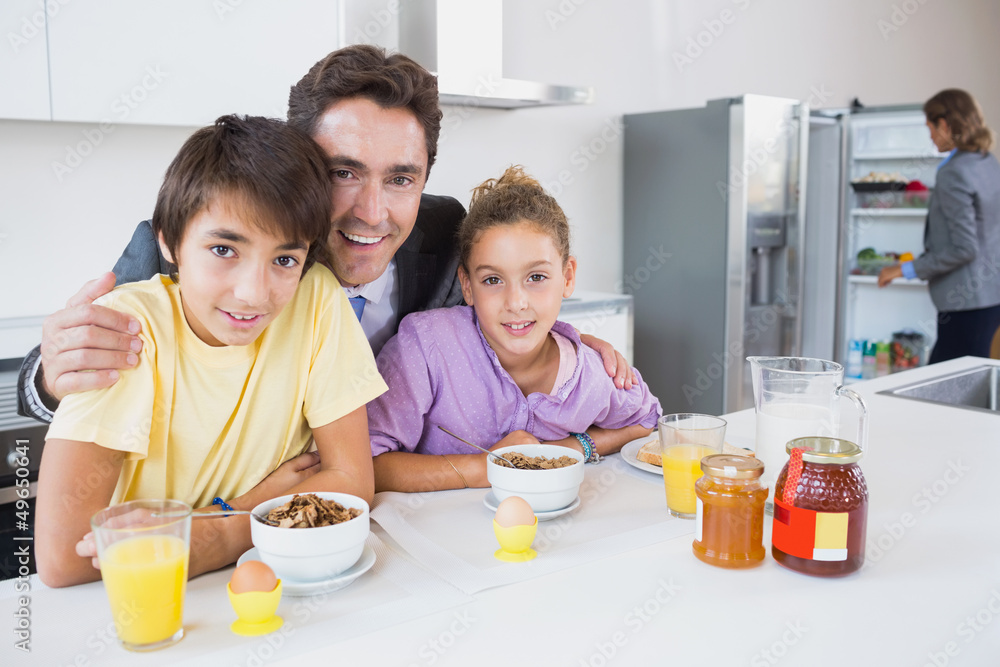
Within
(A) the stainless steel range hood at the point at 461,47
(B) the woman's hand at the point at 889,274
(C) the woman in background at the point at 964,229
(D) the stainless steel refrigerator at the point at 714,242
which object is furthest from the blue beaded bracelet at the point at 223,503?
A: (B) the woman's hand at the point at 889,274

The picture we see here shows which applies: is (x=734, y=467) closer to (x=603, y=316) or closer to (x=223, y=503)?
(x=223, y=503)

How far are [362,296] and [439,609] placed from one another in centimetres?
88

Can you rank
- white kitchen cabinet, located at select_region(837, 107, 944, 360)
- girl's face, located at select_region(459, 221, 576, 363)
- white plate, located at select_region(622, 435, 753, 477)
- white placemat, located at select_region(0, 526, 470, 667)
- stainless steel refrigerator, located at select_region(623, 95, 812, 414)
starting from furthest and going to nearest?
white kitchen cabinet, located at select_region(837, 107, 944, 360) < stainless steel refrigerator, located at select_region(623, 95, 812, 414) < girl's face, located at select_region(459, 221, 576, 363) < white plate, located at select_region(622, 435, 753, 477) < white placemat, located at select_region(0, 526, 470, 667)

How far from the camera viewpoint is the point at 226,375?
112 centimetres

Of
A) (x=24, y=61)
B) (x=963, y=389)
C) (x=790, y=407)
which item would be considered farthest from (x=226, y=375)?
(x=963, y=389)

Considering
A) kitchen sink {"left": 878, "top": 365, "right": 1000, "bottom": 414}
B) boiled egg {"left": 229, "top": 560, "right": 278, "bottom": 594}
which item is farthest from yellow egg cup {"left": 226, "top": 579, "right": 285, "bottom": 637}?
kitchen sink {"left": 878, "top": 365, "right": 1000, "bottom": 414}

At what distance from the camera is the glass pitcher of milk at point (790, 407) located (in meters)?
1.11

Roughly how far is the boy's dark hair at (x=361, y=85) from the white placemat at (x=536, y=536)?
644 millimetres

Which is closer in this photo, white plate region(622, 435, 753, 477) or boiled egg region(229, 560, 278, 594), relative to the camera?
boiled egg region(229, 560, 278, 594)

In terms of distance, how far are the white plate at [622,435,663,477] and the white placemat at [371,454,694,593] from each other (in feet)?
0.05

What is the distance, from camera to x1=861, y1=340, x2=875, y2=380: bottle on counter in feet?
15.3

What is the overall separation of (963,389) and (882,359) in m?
2.68

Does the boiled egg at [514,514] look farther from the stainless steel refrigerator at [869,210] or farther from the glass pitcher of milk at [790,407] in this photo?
the stainless steel refrigerator at [869,210]

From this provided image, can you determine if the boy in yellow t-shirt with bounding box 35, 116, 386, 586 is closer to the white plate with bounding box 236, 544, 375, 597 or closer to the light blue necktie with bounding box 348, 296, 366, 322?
the white plate with bounding box 236, 544, 375, 597
